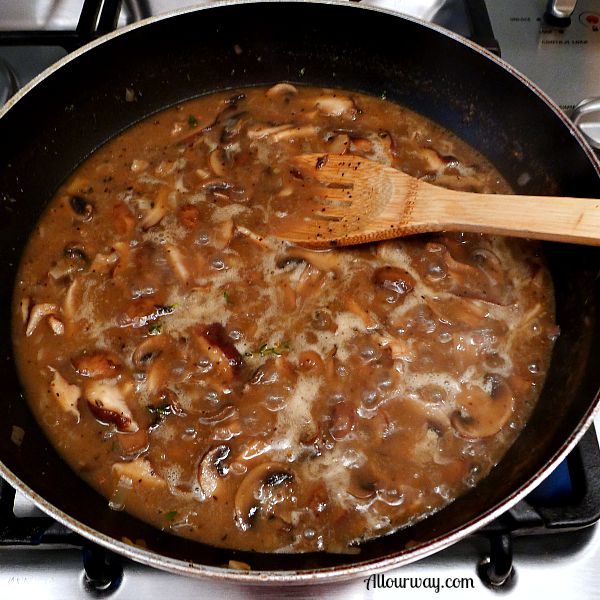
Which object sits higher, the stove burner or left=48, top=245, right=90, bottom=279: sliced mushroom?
the stove burner

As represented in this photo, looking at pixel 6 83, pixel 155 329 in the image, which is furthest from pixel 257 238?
pixel 6 83

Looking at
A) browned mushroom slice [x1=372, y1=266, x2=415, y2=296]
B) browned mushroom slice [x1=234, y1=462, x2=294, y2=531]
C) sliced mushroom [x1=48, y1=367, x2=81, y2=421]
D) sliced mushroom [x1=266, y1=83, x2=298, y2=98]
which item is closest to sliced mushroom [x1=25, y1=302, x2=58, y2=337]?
sliced mushroom [x1=48, y1=367, x2=81, y2=421]

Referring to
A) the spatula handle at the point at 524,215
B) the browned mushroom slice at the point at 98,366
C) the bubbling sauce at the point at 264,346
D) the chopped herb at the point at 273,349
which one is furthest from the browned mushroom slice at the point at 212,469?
the spatula handle at the point at 524,215

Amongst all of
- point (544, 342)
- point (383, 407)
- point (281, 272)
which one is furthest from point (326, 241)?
point (544, 342)

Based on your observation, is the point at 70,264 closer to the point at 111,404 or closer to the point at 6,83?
the point at 111,404

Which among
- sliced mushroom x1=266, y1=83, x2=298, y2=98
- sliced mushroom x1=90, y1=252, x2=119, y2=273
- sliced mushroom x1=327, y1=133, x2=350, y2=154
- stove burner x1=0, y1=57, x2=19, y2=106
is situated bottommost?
sliced mushroom x1=90, y1=252, x2=119, y2=273

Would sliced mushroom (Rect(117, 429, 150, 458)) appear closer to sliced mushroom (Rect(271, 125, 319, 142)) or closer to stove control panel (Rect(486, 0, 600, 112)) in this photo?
sliced mushroom (Rect(271, 125, 319, 142))
